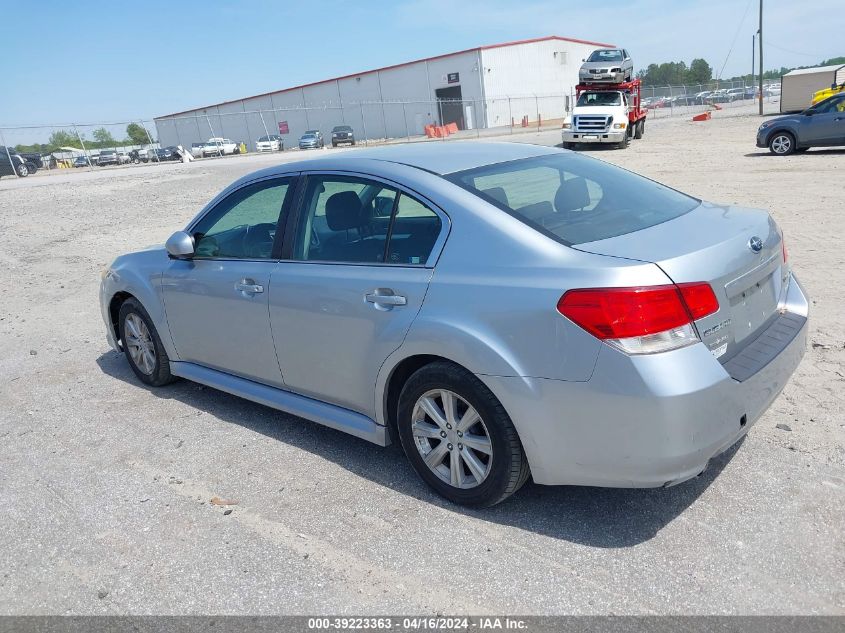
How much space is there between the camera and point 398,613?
8.79 feet

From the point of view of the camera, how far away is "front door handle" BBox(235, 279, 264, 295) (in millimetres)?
4008

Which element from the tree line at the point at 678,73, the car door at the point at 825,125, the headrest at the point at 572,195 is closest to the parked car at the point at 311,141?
the car door at the point at 825,125

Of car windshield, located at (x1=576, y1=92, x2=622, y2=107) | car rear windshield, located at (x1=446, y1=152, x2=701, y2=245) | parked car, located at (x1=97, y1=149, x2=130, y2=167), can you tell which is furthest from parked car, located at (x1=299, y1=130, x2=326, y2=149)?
car rear windshield, located at (x1=446, y1=152, x2=701, y2=245)

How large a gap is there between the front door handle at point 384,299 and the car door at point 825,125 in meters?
18.0

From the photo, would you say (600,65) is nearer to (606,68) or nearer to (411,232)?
(606,68)

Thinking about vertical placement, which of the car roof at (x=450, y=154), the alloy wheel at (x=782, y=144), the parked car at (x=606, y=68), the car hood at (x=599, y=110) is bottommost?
the alloy wheel at (x=782, y=144)

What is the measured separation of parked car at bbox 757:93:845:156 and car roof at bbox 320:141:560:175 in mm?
16539

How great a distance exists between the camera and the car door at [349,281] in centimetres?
331

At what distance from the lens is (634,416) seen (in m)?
2.65

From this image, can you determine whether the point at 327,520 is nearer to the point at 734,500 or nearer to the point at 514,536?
the point at 514,536

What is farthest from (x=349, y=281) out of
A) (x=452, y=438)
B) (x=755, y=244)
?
(x=755, y=244)

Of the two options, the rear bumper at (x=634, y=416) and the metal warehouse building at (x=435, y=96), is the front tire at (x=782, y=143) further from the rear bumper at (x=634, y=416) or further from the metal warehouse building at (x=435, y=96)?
the metal warehouse building at (x=435, y=96)

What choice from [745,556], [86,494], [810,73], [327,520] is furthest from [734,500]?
[810,73]

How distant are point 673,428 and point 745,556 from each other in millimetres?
680
